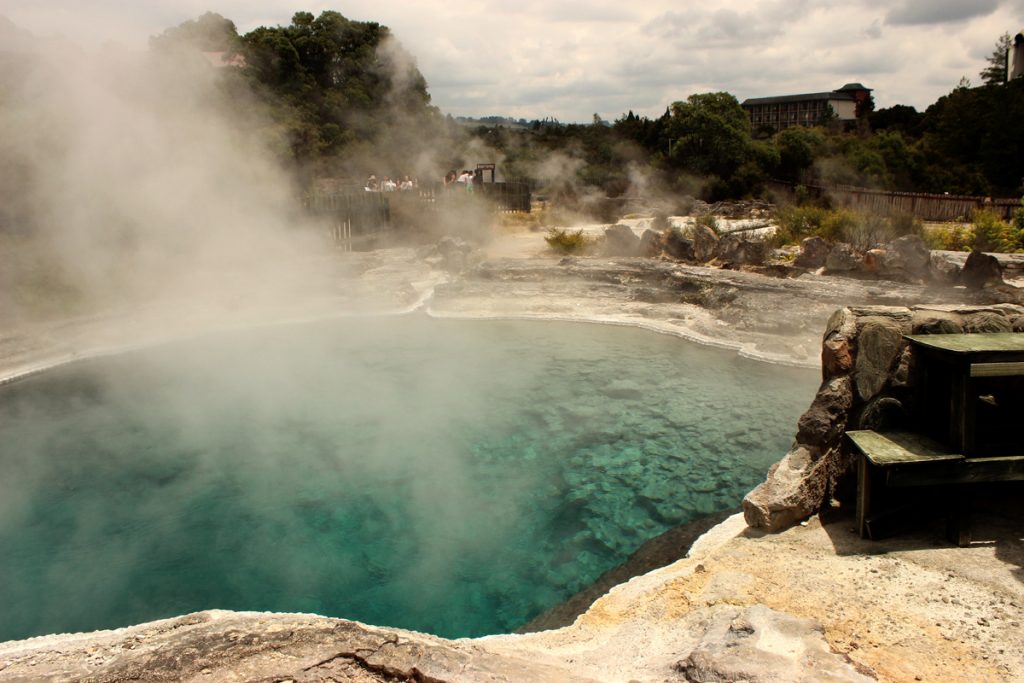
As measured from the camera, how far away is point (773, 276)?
9.34 meters

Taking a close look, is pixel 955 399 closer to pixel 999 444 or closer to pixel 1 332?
pixel 999 444

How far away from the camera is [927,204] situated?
42.3 feet

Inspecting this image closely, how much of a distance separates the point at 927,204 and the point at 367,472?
12.3m

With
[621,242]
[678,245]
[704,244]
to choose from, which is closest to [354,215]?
[621,242]

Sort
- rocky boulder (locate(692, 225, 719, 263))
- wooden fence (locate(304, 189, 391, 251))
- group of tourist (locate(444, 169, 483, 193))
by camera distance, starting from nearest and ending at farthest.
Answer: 1. rocky boulder (locate(692, 225, 719, 263))
2. wooden fence (locate(304, 189, 391, 251))
3. group of tourist (locate(444, 169, 483, 193))

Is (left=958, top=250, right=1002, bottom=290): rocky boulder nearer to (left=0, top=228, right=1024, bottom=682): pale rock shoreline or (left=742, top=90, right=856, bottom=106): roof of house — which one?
(left=0, top=228, right=1024, bottom=682): pale rock shoreline

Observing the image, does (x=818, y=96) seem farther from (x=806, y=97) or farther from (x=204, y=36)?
(x=204, y=36)

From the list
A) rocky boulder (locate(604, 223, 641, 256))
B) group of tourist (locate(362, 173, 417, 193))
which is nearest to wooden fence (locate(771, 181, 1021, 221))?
rocky boulder (locate(604, 223, 641, 256))

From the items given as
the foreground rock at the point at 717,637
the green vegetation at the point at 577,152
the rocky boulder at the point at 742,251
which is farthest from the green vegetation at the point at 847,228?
the foreground rock at the point at 717,637

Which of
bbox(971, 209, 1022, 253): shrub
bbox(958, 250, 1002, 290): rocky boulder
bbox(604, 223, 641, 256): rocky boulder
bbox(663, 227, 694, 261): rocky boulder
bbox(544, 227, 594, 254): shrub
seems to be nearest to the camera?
bbox(958, 250, 1002, 290): rocky boulder

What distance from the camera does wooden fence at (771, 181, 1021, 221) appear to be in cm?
1185

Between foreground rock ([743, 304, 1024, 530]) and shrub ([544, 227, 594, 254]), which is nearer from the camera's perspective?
foreground rock ([743, 304, 1024, 530])

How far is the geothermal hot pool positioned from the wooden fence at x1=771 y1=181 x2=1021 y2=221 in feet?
24.9

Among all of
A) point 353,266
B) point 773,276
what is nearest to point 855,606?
point 773,276
